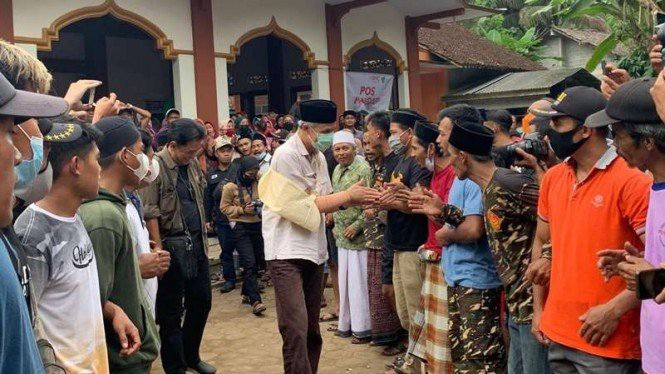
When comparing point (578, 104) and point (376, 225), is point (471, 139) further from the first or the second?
point (376, 225)

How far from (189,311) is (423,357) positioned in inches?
76.1

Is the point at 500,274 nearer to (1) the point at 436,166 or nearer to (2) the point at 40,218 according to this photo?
(1) the point at 436,166

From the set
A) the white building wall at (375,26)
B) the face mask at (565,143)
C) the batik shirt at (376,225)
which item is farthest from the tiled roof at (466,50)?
the face mask at (565,143)

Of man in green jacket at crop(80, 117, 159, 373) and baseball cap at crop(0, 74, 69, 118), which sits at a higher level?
baseball cap at crop(0, 74, 69, 118)

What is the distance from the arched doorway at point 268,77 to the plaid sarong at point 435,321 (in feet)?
36.0

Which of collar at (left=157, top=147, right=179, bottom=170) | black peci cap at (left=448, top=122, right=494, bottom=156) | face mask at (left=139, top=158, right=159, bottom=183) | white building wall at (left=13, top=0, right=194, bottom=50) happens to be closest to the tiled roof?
white building wall at (left=13, top=0, right=194, bottom=50)

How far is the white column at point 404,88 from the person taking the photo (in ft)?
50.8

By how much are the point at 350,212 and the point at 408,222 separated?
122cm

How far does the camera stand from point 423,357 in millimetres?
5180

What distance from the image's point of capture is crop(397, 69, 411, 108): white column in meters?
15.5

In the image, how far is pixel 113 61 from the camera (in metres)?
→ 14.1

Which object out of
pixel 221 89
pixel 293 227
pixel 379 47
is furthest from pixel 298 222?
pixel 379 47

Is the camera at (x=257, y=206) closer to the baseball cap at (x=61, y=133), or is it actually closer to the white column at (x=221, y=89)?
the white column at (x=221, y=89)

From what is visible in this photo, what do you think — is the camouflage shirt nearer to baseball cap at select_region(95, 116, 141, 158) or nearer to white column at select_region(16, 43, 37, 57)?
baseball cap at select_region(95, 116, 141, 158)
